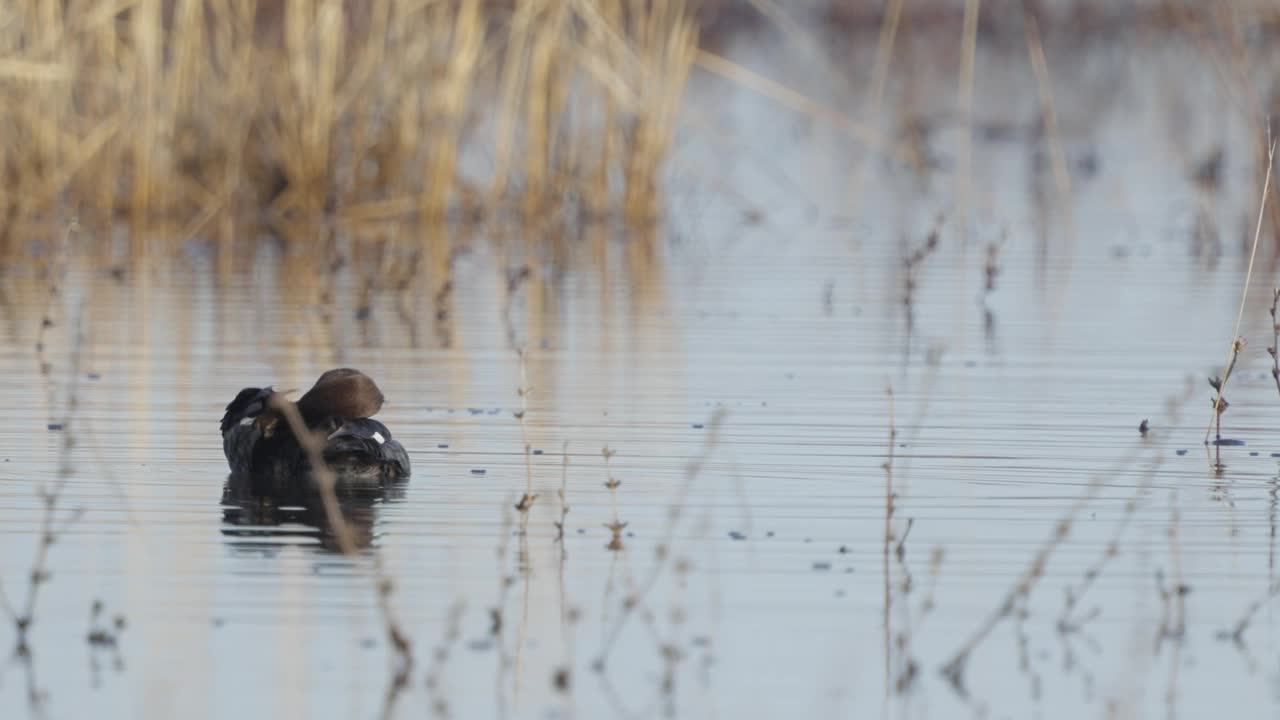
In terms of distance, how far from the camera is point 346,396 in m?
8.83

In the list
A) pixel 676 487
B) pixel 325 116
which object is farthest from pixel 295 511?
pixel 325 116

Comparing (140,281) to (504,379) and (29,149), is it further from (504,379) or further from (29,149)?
(504,379)

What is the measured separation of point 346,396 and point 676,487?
1.14m

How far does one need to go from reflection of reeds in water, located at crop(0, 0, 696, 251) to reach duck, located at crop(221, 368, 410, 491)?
26.3ft

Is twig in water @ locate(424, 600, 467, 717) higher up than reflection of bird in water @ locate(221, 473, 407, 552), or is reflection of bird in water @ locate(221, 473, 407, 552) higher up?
reflection of bird in water @ locate(221, 473, 407, 552)

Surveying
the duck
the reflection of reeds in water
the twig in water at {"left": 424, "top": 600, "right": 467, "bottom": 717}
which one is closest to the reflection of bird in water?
the duck

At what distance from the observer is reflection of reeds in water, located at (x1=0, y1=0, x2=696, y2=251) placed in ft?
56.3

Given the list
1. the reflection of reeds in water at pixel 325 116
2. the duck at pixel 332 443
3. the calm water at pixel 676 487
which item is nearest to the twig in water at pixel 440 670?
the calm water at pixel 676 487

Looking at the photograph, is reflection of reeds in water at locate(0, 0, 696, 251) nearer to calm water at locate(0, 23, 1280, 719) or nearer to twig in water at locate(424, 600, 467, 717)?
calm water at locate(0, 23, 1280, 719)

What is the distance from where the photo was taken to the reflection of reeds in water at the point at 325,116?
56.3 feet

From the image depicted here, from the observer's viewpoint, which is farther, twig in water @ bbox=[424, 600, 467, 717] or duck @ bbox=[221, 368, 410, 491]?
duck @ bbox=[221, 368, 410, 491]

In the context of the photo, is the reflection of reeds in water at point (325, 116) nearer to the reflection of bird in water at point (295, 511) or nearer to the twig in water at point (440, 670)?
the reflection of bird in water at point (295, 511)

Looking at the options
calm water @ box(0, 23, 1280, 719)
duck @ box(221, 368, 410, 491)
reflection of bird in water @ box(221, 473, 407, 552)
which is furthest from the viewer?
duck @ box(221, 368, 410, 491)

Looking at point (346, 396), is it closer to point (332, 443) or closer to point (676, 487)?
point (332, 443)
